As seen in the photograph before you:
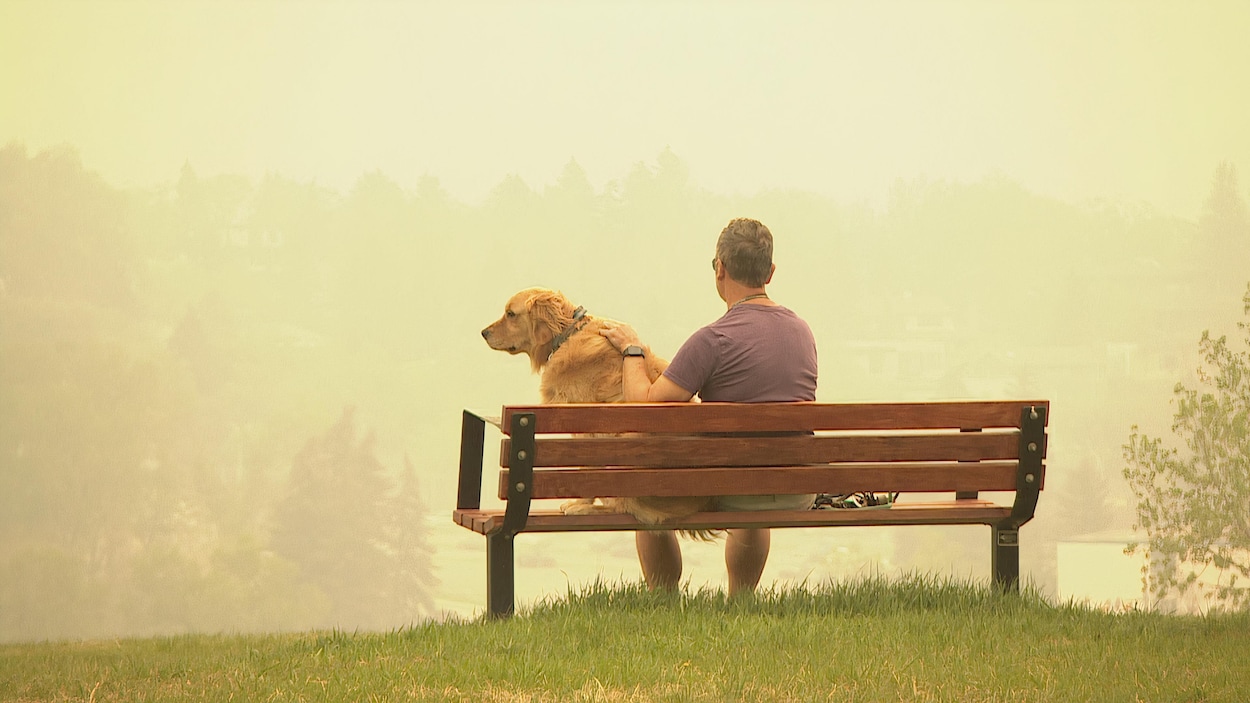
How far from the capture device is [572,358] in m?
5.05

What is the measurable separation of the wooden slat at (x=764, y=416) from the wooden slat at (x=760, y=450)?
0.19 ft

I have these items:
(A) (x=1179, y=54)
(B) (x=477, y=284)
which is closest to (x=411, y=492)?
(B) (x=477, y=284)

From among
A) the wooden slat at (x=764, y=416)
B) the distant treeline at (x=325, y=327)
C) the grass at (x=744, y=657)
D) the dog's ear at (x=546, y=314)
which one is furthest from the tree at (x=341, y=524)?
the wooden slat at (x=764, y=416)

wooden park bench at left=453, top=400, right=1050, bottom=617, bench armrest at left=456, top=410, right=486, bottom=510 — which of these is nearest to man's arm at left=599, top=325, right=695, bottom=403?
wooden park bench at left=453, top=400, right=1050, bottom=617

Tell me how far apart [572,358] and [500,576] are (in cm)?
101

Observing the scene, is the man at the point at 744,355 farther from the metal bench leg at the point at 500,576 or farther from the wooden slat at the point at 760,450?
the metal bench leg at the point at 500,576

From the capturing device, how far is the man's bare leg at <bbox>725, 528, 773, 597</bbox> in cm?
486

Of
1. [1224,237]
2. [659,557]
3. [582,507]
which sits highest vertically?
[1224,237]

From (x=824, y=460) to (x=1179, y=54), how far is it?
37.4 m

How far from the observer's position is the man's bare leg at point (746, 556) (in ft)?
15.9

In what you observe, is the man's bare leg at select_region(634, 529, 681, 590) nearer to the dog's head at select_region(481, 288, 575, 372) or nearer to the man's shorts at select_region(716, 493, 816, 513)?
the man's shorts at select_region(716, 493, 816, 513)

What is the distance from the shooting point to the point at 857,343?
4356cm

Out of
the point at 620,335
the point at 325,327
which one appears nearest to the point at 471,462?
the point at 620,335

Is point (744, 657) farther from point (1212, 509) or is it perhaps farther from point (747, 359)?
point (1212, 509)
